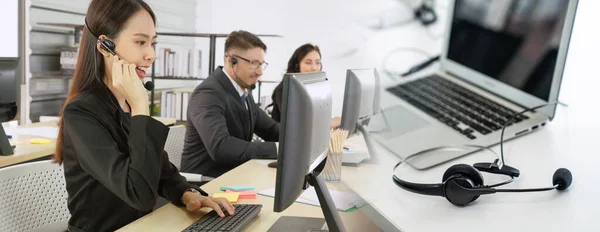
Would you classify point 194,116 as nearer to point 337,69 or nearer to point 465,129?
point 337,69

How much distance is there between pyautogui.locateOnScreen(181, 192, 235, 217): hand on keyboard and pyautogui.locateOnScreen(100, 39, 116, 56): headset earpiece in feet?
1.15

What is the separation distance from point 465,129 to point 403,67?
27cm

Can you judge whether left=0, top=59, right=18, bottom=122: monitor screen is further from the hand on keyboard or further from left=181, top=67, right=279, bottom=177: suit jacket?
the hand on keyboard

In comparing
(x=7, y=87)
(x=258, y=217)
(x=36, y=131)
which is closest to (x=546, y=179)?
(x=258, y=217)

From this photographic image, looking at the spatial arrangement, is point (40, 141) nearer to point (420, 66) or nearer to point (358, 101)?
point (358, 101)

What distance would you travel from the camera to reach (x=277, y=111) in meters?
2.57

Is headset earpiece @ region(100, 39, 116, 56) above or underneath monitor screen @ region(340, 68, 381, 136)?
above

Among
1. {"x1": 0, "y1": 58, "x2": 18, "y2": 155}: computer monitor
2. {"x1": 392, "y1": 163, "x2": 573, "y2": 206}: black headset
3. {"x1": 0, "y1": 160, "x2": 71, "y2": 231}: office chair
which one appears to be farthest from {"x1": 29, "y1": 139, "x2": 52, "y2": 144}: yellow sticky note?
{"x1": 392, "y1": 163, "x2": 573, "y2": 206}: black headset

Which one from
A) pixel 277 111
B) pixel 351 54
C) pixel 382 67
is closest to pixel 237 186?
pixel 351 54

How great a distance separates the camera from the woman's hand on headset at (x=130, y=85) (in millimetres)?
1061

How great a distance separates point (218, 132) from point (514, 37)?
1.19 m

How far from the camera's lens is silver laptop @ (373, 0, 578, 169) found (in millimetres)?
552

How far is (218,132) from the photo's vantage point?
5.38 feet

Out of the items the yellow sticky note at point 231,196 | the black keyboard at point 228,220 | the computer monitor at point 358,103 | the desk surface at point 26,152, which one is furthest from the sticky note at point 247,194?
the desk surface at point 26,152
